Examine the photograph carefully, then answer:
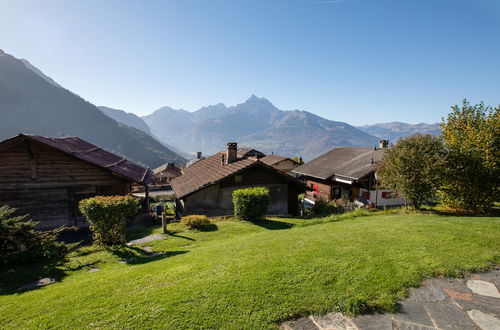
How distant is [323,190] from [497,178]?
59.8ft

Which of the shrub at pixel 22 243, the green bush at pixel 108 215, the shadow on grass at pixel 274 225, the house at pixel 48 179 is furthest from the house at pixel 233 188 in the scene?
the shrub at pixel 22 243

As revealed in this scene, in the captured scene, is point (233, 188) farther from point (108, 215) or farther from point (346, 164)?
point (346, 164)

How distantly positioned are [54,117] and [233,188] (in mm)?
202257

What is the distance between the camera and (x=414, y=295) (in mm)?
4996

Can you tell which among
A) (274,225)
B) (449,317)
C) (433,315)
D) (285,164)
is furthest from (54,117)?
(449,317)

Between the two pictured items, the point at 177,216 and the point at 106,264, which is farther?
the point at 177,216

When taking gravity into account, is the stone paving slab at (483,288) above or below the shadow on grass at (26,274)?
above

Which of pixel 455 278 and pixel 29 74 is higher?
pixel 29 74

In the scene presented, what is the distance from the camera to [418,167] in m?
15.7

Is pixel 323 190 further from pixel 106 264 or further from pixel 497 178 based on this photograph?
pixel 106 264

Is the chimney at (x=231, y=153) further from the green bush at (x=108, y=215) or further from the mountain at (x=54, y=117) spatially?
the mountain at (x=54, y=117)

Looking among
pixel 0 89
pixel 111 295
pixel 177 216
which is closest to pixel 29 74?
pixel 0 89

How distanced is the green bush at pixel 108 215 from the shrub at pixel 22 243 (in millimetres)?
1537

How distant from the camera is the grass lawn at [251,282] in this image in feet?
15.0
